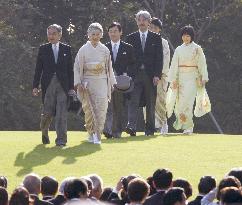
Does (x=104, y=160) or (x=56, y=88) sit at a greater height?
(x=56, y=88)

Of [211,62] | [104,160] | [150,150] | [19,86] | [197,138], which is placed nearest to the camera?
[104,160]

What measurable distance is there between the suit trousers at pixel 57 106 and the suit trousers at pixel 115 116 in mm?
2000

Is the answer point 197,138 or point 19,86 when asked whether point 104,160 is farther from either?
point 19,86

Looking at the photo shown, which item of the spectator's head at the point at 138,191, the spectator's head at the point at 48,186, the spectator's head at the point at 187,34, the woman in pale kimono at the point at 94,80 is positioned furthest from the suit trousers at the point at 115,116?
the spectator's head at the point at 138,191

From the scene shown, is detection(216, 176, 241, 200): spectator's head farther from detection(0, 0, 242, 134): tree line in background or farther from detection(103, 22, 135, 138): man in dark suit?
detection(0, 0, 242, 134): tree line in background

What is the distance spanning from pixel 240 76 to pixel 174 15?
11.6 ft

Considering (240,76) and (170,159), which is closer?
(170,159)

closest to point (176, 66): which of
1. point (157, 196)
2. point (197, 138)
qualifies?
point (197, 138)

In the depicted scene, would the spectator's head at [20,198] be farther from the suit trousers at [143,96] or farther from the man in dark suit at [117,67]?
the suit trousers at [143,96]

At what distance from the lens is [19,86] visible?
33.3 metres

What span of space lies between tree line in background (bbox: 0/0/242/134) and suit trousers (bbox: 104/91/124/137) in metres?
15.4

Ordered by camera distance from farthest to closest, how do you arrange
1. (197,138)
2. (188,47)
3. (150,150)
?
(188,47)
(197,138)
(150,150)

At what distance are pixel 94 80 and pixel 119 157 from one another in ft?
7.19

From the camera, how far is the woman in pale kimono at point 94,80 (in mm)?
16094
